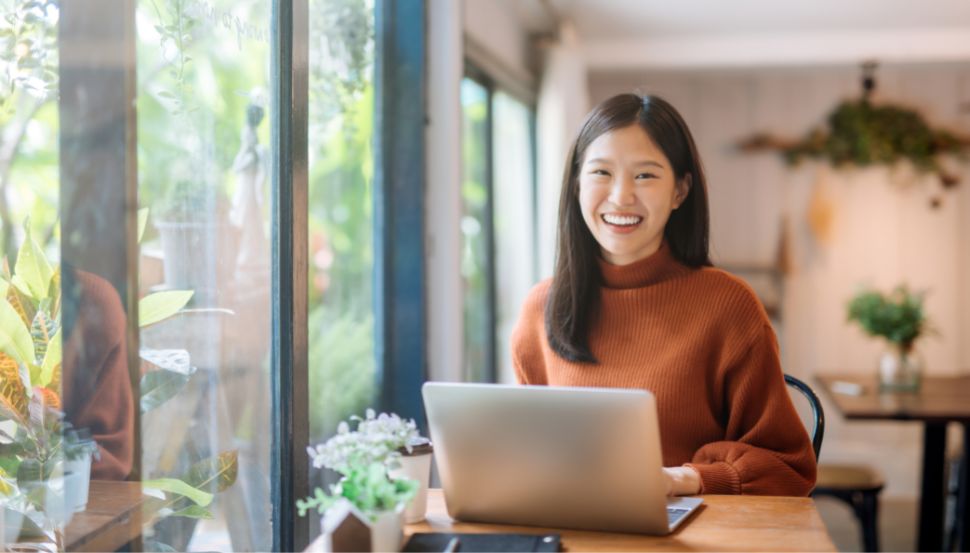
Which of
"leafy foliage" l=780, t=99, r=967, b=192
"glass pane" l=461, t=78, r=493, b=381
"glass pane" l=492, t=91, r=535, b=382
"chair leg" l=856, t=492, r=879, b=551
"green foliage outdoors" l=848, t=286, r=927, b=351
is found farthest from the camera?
"leafy foliage" l=780, t=99, r=967, b=192

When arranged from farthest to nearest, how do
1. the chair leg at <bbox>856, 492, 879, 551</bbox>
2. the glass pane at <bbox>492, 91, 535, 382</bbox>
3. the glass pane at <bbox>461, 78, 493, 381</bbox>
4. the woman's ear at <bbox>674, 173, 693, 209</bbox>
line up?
the glass pane at <bbox>492, 91, 535, 382</bbox> → the glass pane at <bbox>461, 78, 493, 381</bbox> → the chair leg at <bbox>856, 492, 879, 551</bbox> → the woman's ear at <bbox>674, 173, 693, 209</bbox>

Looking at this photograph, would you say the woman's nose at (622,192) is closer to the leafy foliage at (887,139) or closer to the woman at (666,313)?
the woman at (666,313)

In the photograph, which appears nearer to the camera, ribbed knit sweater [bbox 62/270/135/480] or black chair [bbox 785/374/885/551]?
ribbed knit sweater [bbox 62/270/135/480]

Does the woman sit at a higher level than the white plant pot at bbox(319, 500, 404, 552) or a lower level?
higher

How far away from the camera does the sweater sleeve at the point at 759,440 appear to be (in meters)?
1.63

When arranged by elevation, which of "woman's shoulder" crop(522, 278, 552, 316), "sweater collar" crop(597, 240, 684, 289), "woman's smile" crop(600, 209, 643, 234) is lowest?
"woman's shoulder" crop(522, 278, 552, 316)

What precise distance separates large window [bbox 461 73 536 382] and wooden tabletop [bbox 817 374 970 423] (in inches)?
52.2

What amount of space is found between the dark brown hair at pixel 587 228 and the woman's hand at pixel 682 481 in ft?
0.91

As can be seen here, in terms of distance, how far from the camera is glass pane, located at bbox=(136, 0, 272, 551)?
62.6 inches

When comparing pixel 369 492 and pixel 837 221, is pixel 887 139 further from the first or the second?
pixel 369 492

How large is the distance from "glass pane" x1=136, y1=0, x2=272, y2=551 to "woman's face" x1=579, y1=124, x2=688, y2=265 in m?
0.64

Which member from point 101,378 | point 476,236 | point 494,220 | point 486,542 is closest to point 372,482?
point 486,542

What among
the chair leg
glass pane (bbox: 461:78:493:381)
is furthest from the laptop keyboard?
glass pane (bbox: 461:78:493:381)

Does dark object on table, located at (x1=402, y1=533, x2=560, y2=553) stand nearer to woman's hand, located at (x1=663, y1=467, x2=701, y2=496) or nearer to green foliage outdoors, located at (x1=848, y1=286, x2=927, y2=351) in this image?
woman's hand, located at (x1=663, y1=467, x2=701, y2=496)
